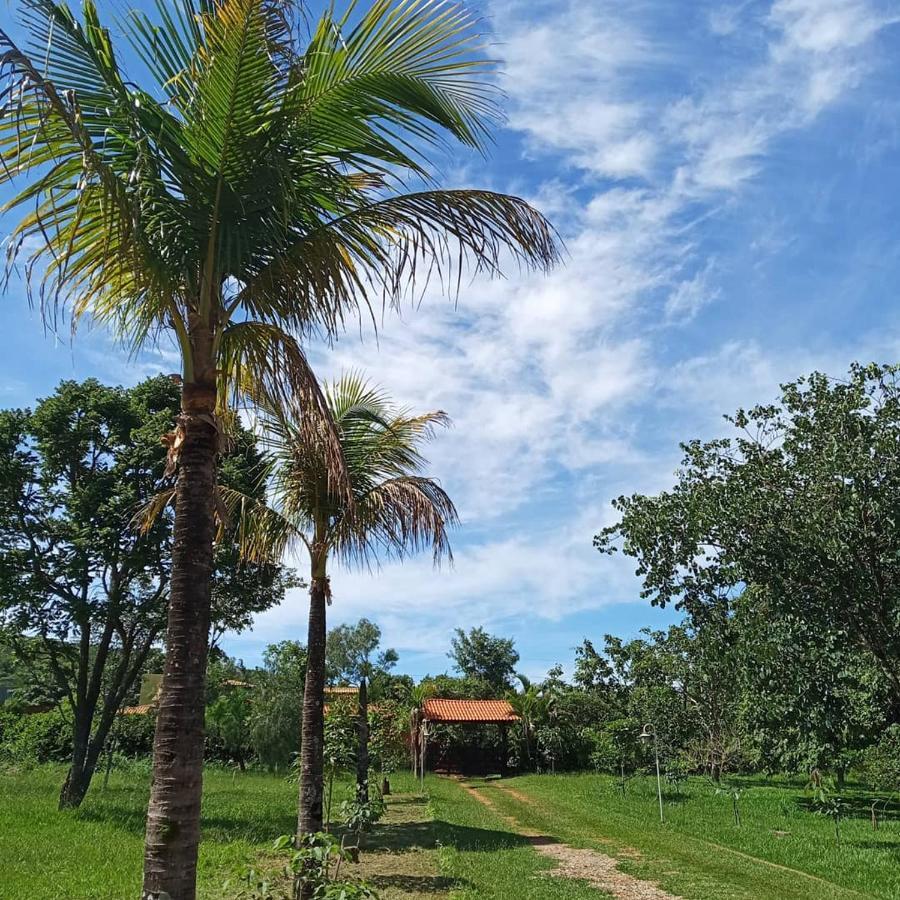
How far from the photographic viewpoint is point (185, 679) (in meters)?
3.38

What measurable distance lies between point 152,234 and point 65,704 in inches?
1165

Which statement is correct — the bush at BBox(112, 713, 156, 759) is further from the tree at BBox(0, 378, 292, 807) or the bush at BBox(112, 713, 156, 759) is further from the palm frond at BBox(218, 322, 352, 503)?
the palm frond at BBox(218, 322, 352, 503)

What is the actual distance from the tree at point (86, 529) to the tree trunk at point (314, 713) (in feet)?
18.1

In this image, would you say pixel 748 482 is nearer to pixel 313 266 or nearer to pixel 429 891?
pixel 429 891

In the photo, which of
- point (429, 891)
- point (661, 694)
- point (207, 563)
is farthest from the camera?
point (661, 694)

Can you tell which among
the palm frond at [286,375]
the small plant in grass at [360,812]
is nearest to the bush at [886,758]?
the small plant in grass at [360,812]

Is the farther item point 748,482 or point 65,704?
point 65,704

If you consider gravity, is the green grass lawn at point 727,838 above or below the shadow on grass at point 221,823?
below

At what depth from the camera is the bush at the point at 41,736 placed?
26.8 meters

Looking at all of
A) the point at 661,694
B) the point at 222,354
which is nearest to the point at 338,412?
the point at 222,354

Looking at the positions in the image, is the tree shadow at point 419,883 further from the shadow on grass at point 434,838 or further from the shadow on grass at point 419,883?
the shadow on grass at point 434,838

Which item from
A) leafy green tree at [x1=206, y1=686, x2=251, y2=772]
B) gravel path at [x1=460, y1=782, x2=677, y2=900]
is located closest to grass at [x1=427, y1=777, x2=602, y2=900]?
gravel path at [x1=460, y1=782, x2=677, y2=900]

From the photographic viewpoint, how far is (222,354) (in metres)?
4.58

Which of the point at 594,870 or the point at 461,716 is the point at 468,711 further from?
the point at 594,870
